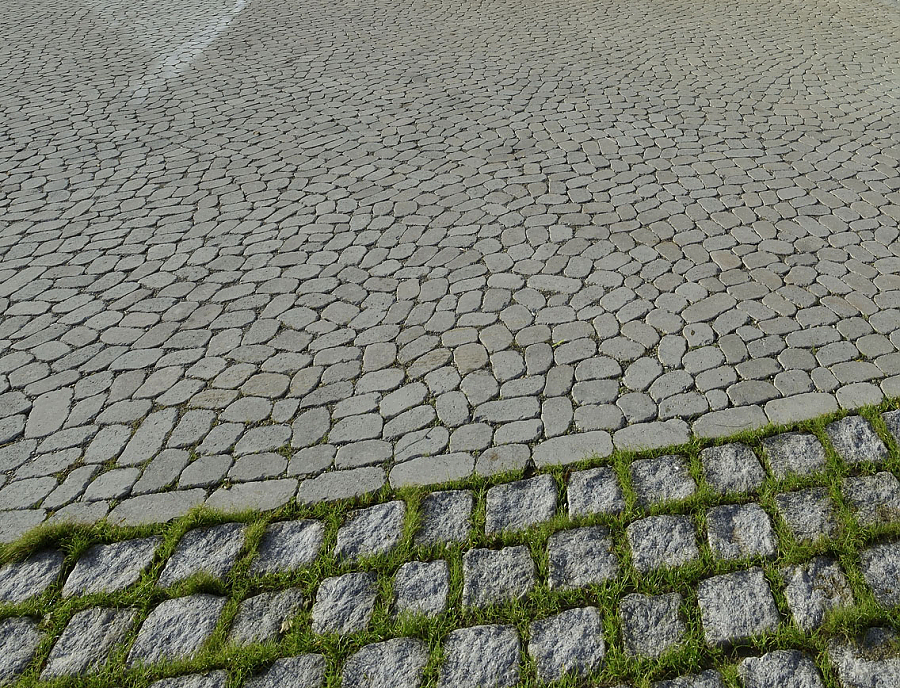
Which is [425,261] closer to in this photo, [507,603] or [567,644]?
[507,603]

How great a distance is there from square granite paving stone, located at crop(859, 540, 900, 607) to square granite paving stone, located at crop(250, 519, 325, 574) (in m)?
2.24

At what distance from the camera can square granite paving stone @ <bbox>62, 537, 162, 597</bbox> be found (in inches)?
125

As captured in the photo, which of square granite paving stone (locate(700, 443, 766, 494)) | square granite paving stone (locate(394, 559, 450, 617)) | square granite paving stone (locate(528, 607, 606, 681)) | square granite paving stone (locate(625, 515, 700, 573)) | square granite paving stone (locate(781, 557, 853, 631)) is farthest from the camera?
square granite paving stone (locate(700, 443, 766, 494))

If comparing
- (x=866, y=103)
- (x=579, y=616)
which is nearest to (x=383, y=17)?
(x=866, y=103)

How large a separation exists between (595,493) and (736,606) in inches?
30.4

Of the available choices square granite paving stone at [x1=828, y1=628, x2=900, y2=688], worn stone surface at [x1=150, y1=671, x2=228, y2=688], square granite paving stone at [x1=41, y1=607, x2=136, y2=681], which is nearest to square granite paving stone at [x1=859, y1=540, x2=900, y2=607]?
square granite paving stone at [x1=828, y1=628, x2=900, y2=688]

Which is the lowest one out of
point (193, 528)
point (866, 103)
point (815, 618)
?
point (866, 103)

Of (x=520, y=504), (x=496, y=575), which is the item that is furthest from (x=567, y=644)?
(x=520, y=504)

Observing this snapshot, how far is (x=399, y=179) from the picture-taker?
670cm

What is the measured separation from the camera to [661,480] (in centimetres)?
351

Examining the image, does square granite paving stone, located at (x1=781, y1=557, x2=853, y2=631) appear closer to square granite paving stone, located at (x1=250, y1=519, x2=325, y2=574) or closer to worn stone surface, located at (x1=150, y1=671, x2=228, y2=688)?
square granite paving stone, located at (x1=250, y1=519, x2=325, y2=574)

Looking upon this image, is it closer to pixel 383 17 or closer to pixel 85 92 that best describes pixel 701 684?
pixel 85 92

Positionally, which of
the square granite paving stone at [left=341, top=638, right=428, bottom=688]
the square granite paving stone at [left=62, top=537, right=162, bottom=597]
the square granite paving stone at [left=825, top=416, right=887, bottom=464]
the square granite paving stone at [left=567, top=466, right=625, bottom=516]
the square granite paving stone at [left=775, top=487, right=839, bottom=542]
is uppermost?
the square granite paving stone at [left=62, top=537, right=162, bottom=597]

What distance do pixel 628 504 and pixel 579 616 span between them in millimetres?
641
